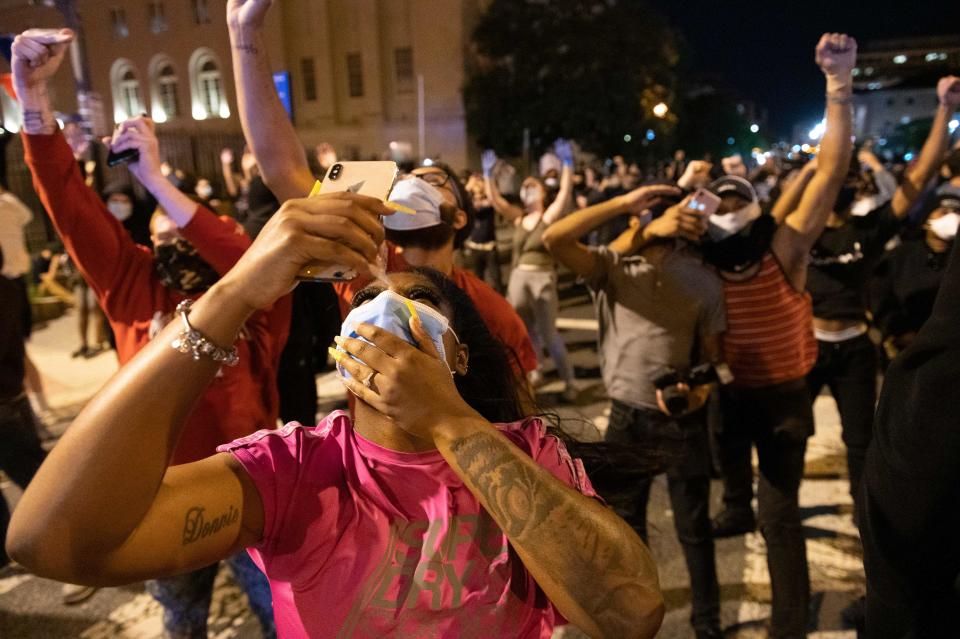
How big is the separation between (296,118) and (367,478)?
3734 centimetres

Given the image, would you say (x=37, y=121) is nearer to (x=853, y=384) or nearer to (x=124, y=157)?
(x=124, y=157)

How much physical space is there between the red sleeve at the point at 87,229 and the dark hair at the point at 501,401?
4.68 feet

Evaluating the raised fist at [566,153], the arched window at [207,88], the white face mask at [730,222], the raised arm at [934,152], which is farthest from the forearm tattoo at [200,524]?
the arched window at [207,88]

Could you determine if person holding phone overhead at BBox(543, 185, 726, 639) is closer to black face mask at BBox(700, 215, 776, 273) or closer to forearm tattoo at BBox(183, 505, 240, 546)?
black face mask at BBox(700, 215, 776, 273)

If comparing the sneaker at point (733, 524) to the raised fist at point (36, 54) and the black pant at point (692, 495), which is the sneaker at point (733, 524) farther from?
the raised fist at point (36, 54)

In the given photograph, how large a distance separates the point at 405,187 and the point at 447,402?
1742 millimetres

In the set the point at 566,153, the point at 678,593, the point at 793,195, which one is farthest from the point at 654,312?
the point at 566,153

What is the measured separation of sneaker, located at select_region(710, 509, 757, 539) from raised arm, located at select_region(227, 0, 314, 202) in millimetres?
3239

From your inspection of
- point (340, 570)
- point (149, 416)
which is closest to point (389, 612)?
point (340, 570)

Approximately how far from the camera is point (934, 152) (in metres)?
4.47

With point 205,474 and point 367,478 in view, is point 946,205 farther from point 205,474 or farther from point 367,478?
point 205,474

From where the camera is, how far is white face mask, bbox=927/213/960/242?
400 centimetres

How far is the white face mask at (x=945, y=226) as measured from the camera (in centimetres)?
400

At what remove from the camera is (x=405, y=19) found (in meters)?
33.8
